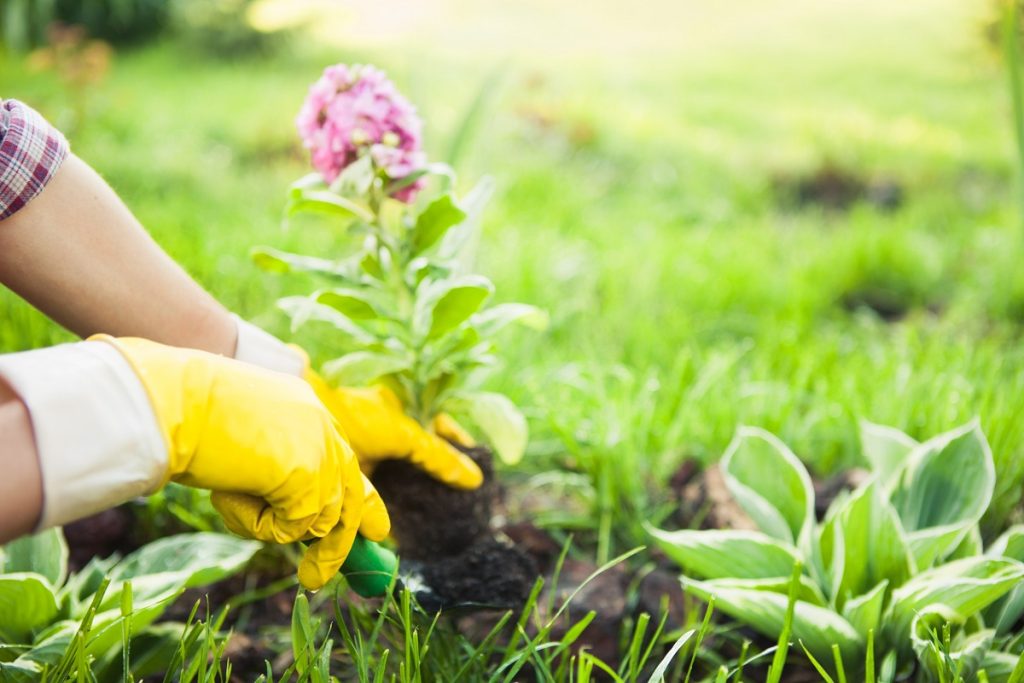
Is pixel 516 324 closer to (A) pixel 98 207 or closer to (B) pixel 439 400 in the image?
(B) pixel 439 400

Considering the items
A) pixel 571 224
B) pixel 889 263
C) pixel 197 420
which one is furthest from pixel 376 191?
pixel 889 263

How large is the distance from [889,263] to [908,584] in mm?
2297

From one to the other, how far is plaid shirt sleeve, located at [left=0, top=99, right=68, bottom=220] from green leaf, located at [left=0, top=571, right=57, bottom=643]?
0.49 metres

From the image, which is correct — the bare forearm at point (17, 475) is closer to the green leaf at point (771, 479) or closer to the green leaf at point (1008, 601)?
the green leaf at point (771, 479)

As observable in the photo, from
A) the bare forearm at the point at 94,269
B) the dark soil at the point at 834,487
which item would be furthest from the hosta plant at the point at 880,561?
the bare forearm at the point at 94,269

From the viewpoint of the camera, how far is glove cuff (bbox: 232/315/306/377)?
130 centimetres

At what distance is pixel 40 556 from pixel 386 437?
584 millimetres

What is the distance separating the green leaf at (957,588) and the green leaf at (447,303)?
2.39ft

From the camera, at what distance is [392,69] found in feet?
20.9

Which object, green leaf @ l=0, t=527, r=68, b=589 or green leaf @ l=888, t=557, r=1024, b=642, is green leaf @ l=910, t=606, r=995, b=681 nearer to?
green leaf @ l=888, t=557, r=1024, b=642

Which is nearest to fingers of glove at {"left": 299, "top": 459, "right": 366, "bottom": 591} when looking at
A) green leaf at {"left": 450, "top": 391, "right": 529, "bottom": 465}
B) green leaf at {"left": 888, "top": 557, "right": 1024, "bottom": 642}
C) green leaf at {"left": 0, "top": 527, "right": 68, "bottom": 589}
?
green leaf at {"left": 450, "top": 391, "right": 529, "bottom": 465}

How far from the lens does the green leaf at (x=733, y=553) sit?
4.24 ft

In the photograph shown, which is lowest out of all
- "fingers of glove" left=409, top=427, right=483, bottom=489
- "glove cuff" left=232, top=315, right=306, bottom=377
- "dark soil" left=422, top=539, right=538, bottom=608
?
"dark soil" left=422, top=539, right=538, bottom=608

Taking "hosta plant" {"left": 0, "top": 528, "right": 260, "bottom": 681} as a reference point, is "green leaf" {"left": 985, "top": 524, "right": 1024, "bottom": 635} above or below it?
above
